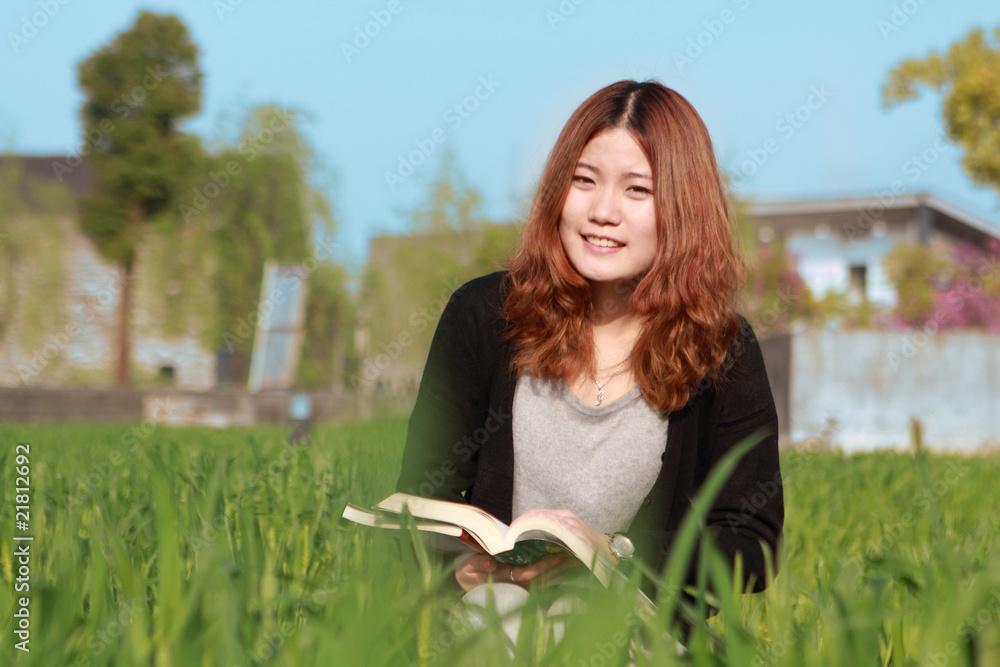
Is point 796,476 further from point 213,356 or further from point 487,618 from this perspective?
point 213,356

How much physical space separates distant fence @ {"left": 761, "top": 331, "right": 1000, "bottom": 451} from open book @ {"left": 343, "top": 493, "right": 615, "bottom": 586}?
9496 mm

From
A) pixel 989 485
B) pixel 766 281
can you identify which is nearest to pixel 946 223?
pixel 766 281

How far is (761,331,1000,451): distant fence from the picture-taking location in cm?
1020

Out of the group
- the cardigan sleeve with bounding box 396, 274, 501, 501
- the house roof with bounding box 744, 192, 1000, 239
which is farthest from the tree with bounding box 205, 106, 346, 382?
the cardigan sleeve with bounding box 396, 274, 501, 501

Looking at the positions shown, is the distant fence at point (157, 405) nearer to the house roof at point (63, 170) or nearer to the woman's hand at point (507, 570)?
the house roof at point (63, 170)

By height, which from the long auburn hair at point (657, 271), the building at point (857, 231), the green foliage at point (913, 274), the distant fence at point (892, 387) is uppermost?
the building at point (857, 231)

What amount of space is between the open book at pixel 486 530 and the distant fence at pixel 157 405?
14.9m

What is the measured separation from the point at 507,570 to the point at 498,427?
0.56 m

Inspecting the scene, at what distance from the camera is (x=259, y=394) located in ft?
55.7

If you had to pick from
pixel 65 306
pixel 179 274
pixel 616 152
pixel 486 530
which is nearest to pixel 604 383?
pixel 616 152

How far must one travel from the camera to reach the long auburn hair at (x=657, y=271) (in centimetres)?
191

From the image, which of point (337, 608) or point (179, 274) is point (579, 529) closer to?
point (337, 608)

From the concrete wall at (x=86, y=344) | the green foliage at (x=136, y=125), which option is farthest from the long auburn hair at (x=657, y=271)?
the concrete wall at (x=86, y=344)

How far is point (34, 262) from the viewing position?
81.1 ft
